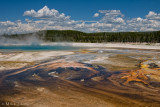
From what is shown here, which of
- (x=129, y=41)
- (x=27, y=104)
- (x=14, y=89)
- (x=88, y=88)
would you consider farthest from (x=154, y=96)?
(x=129, y=41)

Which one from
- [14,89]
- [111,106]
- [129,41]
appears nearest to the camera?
[111,106]

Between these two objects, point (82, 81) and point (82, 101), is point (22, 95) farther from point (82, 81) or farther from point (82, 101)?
point (82, 81)

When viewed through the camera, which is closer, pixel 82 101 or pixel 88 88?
pixel 82 101

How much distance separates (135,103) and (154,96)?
6.16 ft

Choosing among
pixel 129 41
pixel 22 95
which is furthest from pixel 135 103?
pixel 129 41

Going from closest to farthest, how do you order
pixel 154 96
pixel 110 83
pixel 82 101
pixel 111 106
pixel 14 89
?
pixel 111 106 < pixel 82 101 < pixel 154 96 < pixel 14 89 < pixel 110 83

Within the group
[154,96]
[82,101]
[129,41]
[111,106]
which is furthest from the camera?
[129,41]

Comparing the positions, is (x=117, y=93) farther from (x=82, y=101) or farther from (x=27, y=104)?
(x=27, y=104)

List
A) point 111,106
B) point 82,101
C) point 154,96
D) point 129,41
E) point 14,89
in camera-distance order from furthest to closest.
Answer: point 129,41, point 14,89, point 154,96, point 82,101, point 111,106

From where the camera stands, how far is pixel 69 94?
990 cm

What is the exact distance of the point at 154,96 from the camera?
9547 millimetres

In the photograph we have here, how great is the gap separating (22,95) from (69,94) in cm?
304

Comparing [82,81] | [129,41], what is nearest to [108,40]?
[129,41]

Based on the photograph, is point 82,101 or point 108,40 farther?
point 108,40
